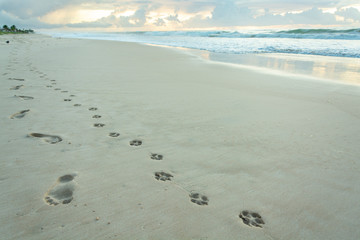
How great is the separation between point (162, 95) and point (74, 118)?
176 cm

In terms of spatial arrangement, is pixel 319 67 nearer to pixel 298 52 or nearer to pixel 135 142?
pixel 298 52

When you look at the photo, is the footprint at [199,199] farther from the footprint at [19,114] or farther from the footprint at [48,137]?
the footprint at [19,114]

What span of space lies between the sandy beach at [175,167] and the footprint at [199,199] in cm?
1

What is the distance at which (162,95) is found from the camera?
4348 mm

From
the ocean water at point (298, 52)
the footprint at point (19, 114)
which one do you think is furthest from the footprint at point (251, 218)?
the ocean water at point (298, 52)

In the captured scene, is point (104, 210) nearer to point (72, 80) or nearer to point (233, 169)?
point (233, 169)

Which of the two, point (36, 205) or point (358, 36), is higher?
point (358, 36)

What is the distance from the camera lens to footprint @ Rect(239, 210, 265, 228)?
150cm

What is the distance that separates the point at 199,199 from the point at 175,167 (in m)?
0.44

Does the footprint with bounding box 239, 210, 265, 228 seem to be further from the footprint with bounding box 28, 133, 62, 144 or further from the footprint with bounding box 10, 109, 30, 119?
the footprint with bounding box 10, 109, 30, 119

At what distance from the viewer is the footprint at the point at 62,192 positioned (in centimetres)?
157

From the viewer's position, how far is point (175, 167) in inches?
81.2

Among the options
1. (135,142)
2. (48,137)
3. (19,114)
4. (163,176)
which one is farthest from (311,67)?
(19,114)

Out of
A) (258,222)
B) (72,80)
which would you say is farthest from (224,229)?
(72,80)
